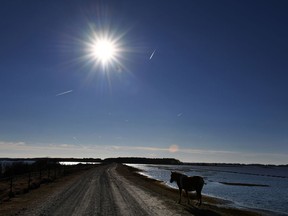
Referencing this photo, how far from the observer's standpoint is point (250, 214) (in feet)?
92.1

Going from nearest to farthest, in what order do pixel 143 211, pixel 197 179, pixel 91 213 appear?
pixel 91 213 < pixel 143 211 < pixel 197 179

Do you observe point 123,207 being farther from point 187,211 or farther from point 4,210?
point 4,210

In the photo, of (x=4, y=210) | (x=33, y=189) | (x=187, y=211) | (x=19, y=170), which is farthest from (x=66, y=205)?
(x=19, y=170)

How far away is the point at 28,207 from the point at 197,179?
41.7 feet

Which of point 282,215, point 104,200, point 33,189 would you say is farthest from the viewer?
point 33,189

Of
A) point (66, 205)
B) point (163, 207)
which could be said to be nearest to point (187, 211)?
point (163, 207)

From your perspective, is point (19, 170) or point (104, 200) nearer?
point (104, 200)

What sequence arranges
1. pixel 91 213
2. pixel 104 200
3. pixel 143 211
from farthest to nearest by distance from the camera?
pixel 104 200 → pixel 143 211 → pixel 91 213

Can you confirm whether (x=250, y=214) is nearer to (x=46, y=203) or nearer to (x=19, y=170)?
(x=46, y=203)

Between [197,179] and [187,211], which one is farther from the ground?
[197,179]

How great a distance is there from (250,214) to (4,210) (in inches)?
725

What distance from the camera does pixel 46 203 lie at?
24.0 metres

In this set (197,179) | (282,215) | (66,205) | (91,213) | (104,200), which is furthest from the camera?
(282,215)

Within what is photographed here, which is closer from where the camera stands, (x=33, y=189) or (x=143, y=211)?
(x=143, y=211)
